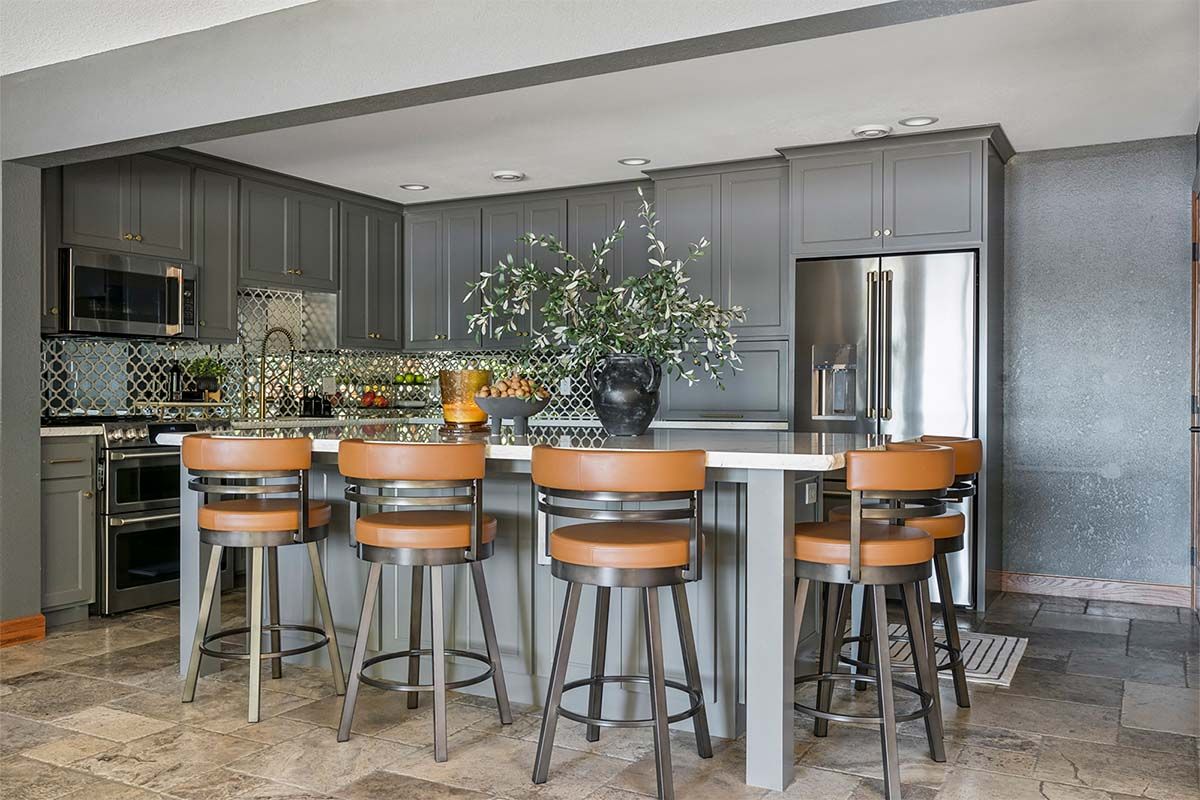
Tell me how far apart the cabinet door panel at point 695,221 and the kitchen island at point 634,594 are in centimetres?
217

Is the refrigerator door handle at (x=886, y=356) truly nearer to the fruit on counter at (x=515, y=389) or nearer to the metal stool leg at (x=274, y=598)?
the fruit on counter at (x=515, y=389)

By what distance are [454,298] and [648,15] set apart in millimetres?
4116

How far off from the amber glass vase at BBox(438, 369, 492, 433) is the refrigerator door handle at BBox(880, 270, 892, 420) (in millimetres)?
2193

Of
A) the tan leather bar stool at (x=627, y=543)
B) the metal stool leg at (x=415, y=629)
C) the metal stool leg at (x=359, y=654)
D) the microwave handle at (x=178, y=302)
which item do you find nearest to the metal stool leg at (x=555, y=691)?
the tan leather bar stool at (x=627, y=543)

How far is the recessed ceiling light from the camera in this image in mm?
4750

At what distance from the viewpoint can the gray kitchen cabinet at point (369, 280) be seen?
6387mm

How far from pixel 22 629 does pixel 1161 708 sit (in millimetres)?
4400

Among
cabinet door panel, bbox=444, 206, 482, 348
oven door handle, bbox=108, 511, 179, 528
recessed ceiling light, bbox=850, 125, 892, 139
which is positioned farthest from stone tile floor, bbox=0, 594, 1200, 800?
cabinet door panel, bbox=444, 206, 482, 348

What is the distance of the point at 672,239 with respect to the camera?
5785 mm

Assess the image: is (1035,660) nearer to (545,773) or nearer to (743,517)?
(743,517)

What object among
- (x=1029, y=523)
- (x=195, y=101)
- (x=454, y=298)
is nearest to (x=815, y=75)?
(x=195, y=101)

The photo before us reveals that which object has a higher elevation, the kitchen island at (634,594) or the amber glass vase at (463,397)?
the amber glass vase at (463,397)

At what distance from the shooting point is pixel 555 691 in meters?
2.61

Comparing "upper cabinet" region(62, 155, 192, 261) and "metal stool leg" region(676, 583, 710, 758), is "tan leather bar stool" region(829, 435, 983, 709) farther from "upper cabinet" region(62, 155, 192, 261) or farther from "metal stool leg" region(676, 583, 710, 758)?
"upper cabinet" region(62, 155, 192, 261)
